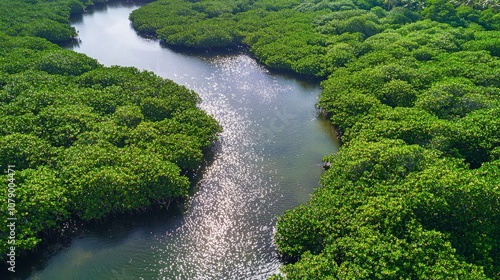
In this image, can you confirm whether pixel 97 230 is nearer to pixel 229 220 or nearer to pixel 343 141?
pixel 229 220

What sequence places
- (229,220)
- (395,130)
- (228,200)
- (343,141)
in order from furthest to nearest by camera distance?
(343,141)
(395,130)
(228,200)
(229,220)

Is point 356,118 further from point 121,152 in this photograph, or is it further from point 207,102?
point 121,152

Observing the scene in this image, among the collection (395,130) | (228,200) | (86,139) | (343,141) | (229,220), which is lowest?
(229,220)

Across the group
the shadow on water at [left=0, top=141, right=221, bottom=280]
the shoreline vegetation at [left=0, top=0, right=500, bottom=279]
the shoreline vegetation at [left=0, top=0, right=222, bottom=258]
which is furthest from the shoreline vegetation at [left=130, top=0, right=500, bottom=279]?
the shoreline vegetation at [left=0, top=0, right=222, bottom=258]

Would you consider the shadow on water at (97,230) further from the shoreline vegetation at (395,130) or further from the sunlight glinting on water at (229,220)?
the shoreline vegetation at (395,130)

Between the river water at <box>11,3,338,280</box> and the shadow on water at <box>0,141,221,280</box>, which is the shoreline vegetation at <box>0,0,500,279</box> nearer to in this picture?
the shadow on water at <box>0,141,221,280</box>

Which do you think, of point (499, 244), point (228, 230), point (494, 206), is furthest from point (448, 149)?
point (228, 230)

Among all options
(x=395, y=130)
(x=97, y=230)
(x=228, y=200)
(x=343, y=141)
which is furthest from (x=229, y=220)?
(x=395, y=130)
